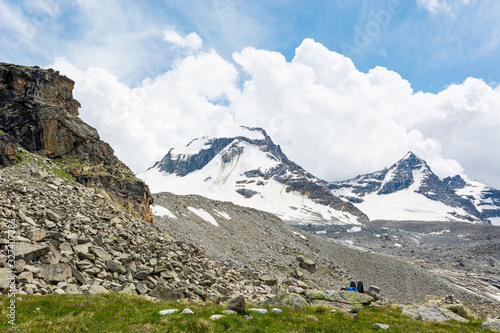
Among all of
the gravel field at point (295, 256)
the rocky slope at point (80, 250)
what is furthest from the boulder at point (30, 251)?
the gravel field at point (295, 256)

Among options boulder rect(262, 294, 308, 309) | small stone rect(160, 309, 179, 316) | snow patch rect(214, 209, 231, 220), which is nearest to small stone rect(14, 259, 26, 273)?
small stone rect(160, 309, 179, 316)

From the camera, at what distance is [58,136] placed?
3619 cm

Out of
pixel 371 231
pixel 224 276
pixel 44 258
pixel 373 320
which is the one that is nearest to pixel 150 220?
pixel 224 276

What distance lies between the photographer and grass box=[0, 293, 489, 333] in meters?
10.3

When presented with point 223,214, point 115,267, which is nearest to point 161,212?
point 223,214

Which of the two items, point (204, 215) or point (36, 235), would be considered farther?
point (204, 215)

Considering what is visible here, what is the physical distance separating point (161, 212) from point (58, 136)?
67.9 ft

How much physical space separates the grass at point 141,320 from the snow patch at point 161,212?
1377 inches

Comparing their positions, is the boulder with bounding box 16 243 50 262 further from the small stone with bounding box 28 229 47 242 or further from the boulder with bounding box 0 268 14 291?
the boulder with bounding box 0 268 14 291

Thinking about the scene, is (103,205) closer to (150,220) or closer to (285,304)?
(150,220)

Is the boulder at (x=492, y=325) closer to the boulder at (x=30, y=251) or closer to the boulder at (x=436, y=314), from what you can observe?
the boulder at (x=436, y=314)

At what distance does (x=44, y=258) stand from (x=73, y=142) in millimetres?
26086

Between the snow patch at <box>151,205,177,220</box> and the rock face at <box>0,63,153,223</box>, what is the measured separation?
26.1ft

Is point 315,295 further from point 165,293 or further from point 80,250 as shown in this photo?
point 80,250
